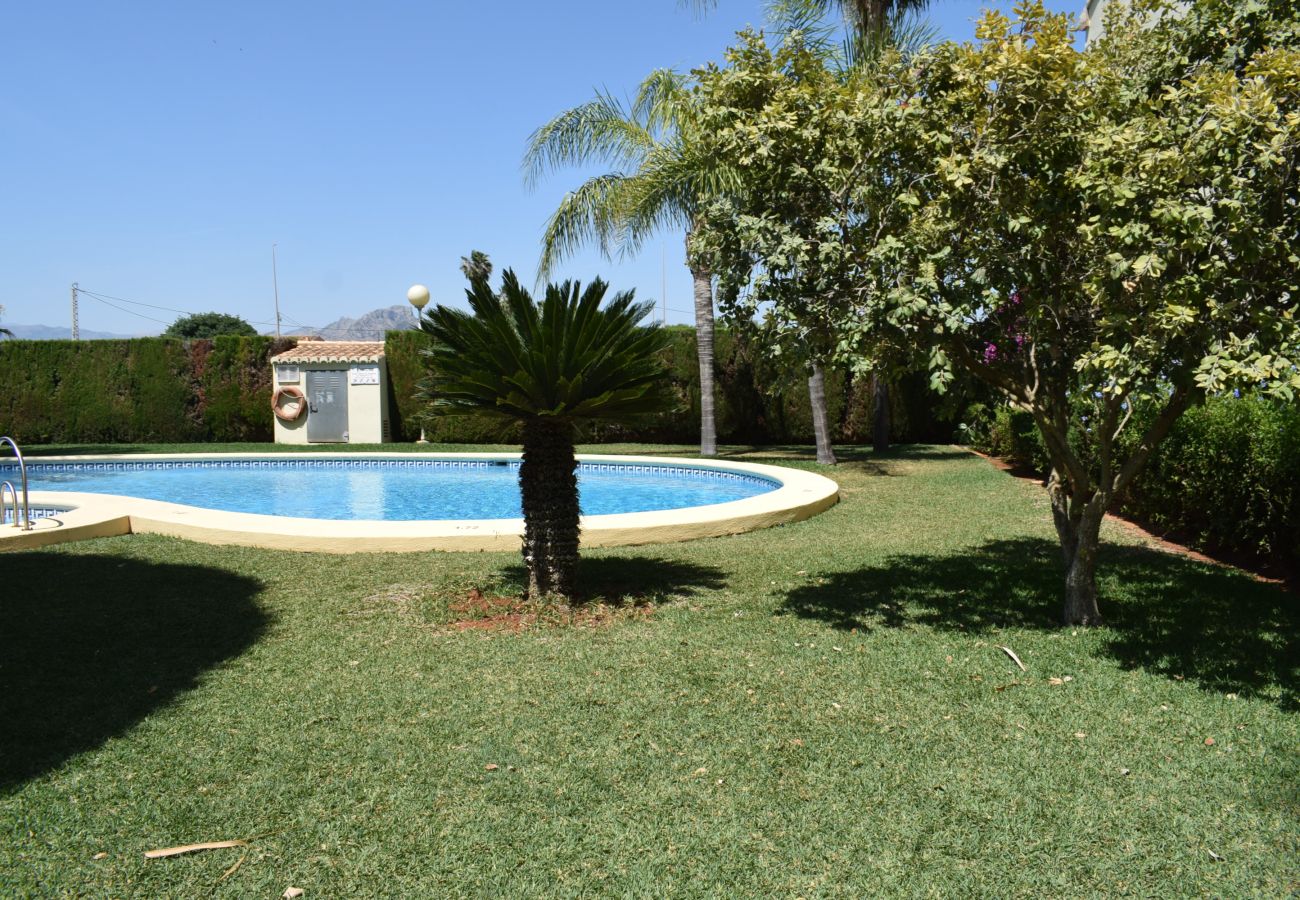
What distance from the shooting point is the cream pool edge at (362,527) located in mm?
9078

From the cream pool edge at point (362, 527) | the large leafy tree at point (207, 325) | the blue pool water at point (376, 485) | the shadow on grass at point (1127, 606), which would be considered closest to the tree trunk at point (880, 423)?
the blue pool water at point (376, 485)

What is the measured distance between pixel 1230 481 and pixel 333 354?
20806 mm

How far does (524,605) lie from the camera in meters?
6.78

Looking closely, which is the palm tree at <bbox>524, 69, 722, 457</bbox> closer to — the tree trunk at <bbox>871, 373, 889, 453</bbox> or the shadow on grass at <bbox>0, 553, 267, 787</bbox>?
the tree trunk at <bbox>871, 373, 889, 453</bbox>

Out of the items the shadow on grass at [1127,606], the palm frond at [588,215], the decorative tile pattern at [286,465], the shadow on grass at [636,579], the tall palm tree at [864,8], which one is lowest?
the shadow on grass at [1127,606]

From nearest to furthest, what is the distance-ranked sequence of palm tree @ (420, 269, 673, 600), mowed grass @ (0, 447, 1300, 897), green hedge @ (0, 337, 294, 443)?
mowed grass @ (0, 447, 1300, 897), palm tree @ (420, 269, 673, 600), green hedge @ (0, 337, 294, 443)

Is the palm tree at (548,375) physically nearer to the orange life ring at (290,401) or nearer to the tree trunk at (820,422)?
the tree trunk at (820,422)

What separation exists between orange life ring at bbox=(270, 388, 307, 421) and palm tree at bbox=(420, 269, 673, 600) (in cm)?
1853

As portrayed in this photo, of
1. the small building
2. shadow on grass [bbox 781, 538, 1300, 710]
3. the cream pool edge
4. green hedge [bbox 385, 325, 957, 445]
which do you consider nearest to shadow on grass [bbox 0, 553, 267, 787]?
the cream pool edge

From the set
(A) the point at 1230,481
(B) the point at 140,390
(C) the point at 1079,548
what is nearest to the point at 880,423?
(A) the point at 1230,481

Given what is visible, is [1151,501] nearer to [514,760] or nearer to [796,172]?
[796,172]

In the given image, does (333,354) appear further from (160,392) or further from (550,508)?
(550,508)

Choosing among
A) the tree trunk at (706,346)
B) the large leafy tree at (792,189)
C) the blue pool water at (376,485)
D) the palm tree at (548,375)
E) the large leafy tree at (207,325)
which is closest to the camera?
the large leafy tree at (792,189)

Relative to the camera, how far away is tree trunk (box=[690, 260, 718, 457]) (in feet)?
58.2
